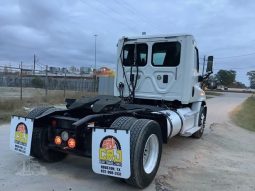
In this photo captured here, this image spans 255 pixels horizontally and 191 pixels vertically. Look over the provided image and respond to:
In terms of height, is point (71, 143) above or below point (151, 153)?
above

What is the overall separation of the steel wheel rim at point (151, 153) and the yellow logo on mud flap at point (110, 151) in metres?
0.79

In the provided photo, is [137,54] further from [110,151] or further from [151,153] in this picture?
[110,151]

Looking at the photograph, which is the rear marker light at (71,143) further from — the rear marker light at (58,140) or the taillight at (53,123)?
the taillight at (53,123)

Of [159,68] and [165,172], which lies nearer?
[165,172]

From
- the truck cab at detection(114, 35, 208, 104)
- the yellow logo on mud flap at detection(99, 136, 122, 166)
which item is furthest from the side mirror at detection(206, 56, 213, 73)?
the yellow logo on mud flap at detection(99, 136, 122, 166)

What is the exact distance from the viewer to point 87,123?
5.18 meters

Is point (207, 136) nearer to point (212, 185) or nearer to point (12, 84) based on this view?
point (212, 185)

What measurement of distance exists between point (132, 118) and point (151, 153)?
0.76 meters

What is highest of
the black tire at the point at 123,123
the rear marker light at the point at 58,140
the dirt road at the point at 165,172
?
the black tire at the point at 123,123

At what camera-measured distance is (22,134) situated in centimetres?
571

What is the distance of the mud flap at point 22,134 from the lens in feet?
18.5

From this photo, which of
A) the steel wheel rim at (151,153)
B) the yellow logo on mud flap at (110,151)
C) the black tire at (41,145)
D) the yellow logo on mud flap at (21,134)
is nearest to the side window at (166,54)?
the steel wheel rim at (151,153)

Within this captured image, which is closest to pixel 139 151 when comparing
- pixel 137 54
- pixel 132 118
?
pixel 132 118

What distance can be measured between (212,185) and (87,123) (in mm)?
2336
